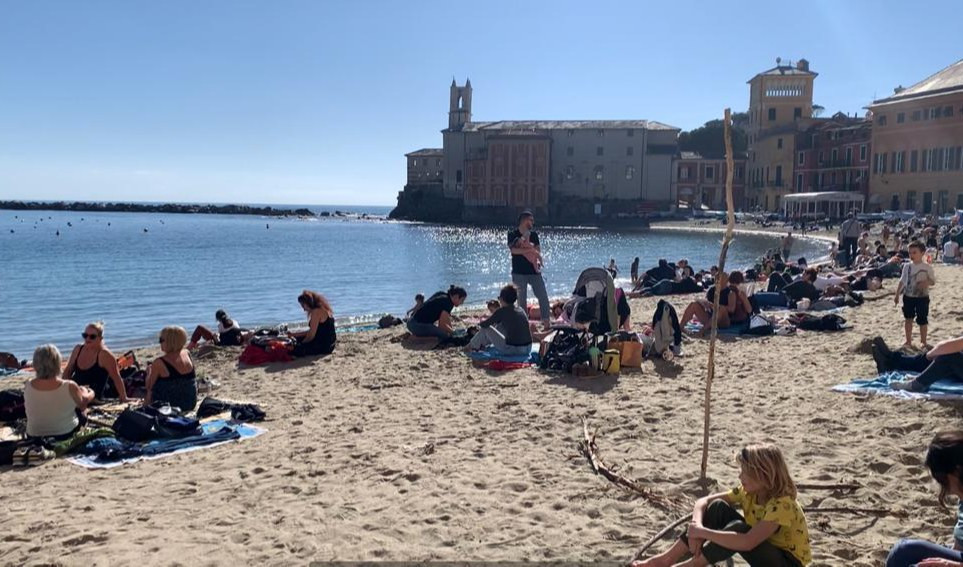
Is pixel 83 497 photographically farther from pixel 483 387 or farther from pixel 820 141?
pixel 820 141

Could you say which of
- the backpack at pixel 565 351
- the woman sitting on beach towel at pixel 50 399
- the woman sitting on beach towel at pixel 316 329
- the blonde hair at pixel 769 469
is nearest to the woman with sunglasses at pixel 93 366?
the woman sitting on beach towel at pixel 50 399

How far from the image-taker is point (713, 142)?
102 m

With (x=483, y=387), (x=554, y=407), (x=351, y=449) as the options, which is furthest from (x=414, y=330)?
(x=351, y=449)

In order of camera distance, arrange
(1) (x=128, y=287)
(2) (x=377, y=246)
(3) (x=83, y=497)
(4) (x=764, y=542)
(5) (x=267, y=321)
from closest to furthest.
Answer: (4) (x=764, y=542)
(3) (x=83, y=497)
(5) (x=267, y=321)
(1) (x=128, y=287)
(2) (x=377, y=246)

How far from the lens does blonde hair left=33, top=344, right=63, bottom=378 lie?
6.43 meters

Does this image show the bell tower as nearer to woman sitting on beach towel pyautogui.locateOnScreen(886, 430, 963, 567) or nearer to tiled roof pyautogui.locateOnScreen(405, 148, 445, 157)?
tiled roof pyautogui.locateOnScreen(405, 148, 445, 157)

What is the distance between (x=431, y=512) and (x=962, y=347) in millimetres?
4408

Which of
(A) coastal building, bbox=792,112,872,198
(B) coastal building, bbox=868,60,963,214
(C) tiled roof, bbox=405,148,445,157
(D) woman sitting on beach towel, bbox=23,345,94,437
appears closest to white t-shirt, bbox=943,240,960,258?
(D) woman sitting on beach towel, bbox=23,345,94,437

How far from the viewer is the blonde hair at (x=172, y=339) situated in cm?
759

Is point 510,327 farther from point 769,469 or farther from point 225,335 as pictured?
point 769,469

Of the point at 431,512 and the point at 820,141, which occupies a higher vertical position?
the point at 820,141

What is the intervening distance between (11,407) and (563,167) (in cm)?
8092

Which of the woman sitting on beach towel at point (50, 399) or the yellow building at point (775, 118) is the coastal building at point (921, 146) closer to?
the yellow building at point (775, 118)

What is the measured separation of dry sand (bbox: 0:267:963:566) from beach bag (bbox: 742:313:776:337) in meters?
2.44
